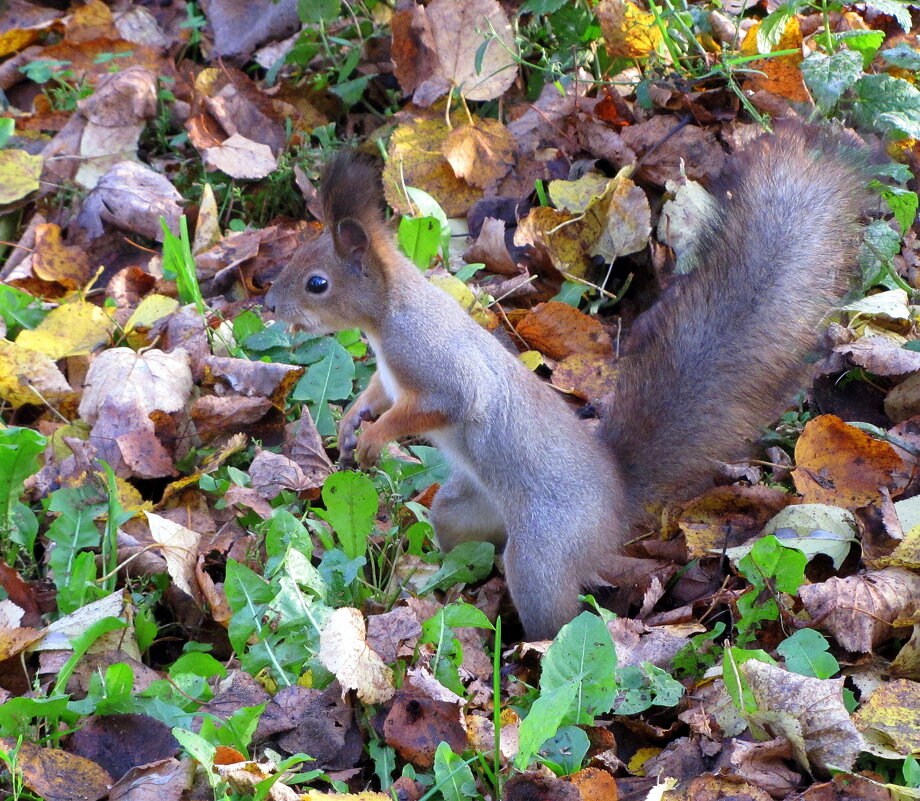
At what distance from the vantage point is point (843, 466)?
Answer: 100 inches

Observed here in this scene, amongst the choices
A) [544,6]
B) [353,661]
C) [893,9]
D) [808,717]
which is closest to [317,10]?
[544,6]

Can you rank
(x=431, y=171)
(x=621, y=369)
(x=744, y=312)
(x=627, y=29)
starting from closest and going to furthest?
(x=744, y=312) < (x=621, y=369) < (x=627, y=29) < (x=431, y=171)

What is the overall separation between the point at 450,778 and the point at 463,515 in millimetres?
1000

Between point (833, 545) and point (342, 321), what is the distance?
134 cm

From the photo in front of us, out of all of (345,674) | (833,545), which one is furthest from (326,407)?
(833,545)

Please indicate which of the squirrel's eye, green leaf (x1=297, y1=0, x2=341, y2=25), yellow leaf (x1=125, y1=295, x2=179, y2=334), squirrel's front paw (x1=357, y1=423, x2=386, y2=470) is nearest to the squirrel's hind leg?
squirrel's front paw (x1=357, y1=423, x2=386, y2=470)

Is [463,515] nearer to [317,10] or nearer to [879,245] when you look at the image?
[879,245]

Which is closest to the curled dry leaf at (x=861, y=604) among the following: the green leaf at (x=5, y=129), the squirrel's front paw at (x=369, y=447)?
the squirrel's front paw at (x=369, y=447)

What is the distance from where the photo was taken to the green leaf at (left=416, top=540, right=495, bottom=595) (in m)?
2.70

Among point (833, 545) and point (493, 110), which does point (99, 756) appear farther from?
point (493, 110)

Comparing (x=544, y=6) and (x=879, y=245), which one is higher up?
(x=544, y=6)

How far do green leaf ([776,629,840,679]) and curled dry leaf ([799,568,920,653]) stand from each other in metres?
0.06

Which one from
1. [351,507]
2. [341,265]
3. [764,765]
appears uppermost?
[341,265]

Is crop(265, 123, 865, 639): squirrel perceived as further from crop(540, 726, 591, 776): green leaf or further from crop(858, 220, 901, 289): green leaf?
crop(540, 726, 591, 776): green leaf
